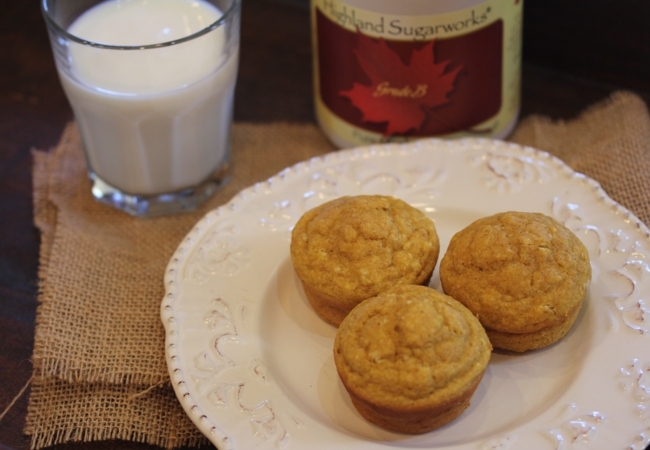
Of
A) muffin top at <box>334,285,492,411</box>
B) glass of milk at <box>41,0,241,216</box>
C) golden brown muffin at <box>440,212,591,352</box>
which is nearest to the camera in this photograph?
muffin top at <box>334,285,492,411</box>

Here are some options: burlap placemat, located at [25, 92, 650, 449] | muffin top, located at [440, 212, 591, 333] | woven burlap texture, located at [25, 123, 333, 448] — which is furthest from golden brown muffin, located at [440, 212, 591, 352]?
woven burlap texture, located at [25, 123, 333, 448]

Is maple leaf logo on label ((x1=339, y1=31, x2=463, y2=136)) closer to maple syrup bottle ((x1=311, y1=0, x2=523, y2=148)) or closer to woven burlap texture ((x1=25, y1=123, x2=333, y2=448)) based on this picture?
maple syrup bottle ((x1=311, y1=0, x2=523, y2=148))

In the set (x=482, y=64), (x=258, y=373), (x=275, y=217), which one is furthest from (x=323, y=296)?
(x=482, y=64)

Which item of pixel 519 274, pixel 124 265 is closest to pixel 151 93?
pixel 124 265

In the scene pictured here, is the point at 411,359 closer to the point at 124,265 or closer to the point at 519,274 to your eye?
the point at 519,274

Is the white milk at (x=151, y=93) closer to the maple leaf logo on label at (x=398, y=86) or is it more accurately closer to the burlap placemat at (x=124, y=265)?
the burlap placemat at (x=124, y=265)

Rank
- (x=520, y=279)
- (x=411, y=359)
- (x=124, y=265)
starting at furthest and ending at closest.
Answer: (x=124, y=265) → (x=520, y=279) → (x=411, y=359)
